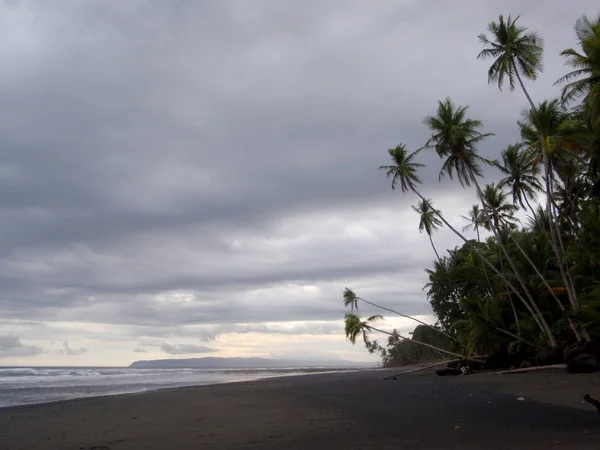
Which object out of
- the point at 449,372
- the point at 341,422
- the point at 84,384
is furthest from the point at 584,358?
the point at 84,384

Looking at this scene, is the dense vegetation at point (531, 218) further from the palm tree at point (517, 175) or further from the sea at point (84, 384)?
the sea at point (84, 384)

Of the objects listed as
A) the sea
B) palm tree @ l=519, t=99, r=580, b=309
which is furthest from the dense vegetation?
the sea

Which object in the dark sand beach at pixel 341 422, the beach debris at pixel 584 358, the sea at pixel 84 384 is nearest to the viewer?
the dark sand beach at pixel 341 422

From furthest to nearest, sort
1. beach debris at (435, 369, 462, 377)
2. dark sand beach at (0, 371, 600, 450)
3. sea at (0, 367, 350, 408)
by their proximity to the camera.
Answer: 1. beach debris at (435, 369, 462, 377)
2. sea at (0, 367, 350, 408)
3. dark sand beach at (0, 371, 600, 450)

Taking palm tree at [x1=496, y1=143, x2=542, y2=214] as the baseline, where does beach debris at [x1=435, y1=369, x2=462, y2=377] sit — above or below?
below

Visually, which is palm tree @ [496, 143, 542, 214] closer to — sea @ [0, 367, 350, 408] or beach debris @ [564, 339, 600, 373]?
beach debris @ [564, 339, 600, 373]

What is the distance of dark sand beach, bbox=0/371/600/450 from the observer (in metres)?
7.45

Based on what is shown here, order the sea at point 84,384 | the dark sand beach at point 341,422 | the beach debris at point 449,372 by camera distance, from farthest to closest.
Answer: the beach debris at point 449,372
the sea at point 84,384
the dark sand beach at point 341,422

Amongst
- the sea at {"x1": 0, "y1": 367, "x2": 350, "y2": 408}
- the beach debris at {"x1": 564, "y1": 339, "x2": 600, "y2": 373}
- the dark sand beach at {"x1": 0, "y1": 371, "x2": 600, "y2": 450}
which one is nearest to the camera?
the dark sand beach at {"x1": 0, "y1": 371, "x2": 600, "y2": 450}

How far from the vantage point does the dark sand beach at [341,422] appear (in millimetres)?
7445

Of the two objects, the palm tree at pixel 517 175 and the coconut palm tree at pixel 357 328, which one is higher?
the palm tree at pixel 517 175

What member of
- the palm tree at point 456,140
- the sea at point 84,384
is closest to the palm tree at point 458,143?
the palm tree at point 456,140

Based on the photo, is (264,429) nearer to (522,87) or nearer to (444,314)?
(522,87)

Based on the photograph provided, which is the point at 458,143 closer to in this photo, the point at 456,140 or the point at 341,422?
the point at 456,140
